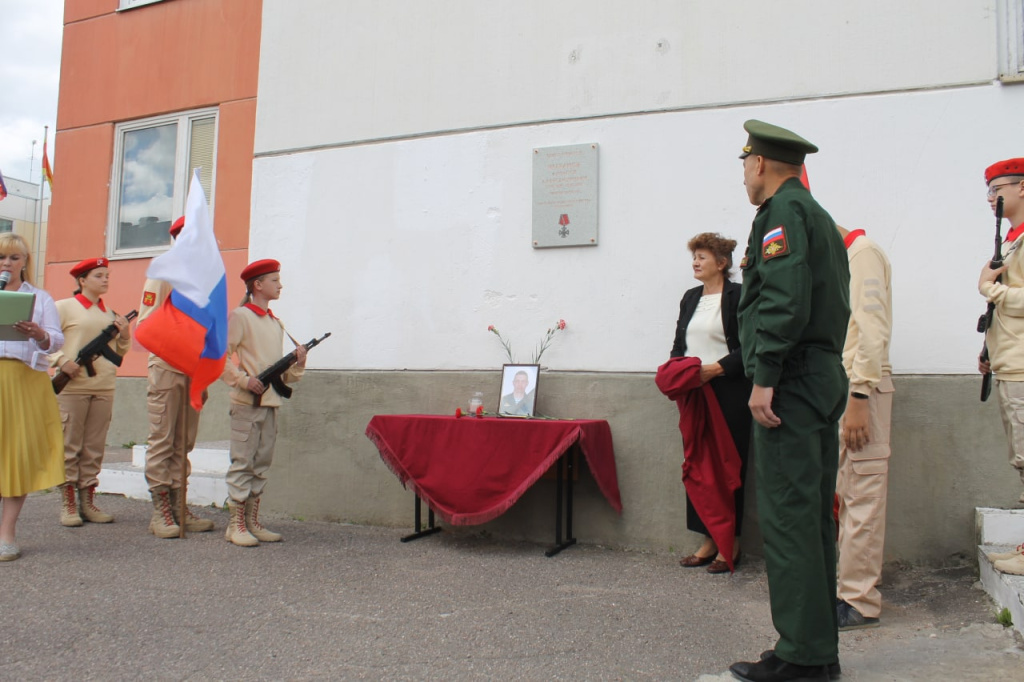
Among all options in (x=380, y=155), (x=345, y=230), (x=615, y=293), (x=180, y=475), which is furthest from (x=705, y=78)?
(x=180, y=475)

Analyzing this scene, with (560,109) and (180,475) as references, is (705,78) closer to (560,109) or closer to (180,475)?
(560,109)

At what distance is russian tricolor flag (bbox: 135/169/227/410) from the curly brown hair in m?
3.19

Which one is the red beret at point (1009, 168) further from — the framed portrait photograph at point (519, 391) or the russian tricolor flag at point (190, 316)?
the russian tricolor flag at point (190, 316)

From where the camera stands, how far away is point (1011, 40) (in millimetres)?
4773

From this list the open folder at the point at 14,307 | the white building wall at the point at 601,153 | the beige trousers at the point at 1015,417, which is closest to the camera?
the beige trousers at the point at 1015,417

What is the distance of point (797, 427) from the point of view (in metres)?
2.96

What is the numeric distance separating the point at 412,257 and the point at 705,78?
97.8 inches

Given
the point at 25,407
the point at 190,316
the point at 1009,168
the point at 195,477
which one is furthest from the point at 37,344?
the point at 1009,168

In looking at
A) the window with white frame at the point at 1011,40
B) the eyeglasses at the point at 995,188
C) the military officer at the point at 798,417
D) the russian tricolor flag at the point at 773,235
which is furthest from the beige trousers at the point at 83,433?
the window with white frame at the point at 1011,40

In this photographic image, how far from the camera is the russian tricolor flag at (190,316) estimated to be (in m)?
5.34

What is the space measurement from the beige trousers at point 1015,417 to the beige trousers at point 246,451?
4402 millimetres

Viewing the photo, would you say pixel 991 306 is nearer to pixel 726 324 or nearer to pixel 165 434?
pixel 726 324

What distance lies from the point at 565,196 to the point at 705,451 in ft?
6.75

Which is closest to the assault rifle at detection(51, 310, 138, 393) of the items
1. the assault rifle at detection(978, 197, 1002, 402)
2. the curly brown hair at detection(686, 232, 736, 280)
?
the curly brown hair at detection(686, 232, 736, 280)
